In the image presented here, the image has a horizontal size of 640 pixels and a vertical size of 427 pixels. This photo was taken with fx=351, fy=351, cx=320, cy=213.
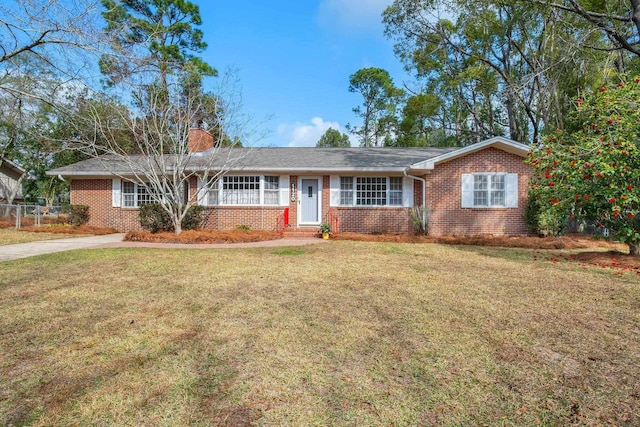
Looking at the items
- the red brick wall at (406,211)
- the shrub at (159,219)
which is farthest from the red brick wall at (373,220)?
the shrub at (159,219)

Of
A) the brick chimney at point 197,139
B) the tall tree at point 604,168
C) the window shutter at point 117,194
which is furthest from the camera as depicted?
the brick chimney at point 197,139

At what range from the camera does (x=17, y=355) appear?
3062 millimetres

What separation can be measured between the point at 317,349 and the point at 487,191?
12.2 meters

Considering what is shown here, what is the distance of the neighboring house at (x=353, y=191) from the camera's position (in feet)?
43.5

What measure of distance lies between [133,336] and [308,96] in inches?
789

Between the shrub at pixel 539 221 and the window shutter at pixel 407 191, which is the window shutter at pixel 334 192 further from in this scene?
the shrub at pixel 539 221

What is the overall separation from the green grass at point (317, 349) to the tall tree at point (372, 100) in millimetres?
36903

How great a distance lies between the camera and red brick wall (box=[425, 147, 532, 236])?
13.3 metres

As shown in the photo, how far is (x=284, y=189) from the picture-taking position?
14336mm

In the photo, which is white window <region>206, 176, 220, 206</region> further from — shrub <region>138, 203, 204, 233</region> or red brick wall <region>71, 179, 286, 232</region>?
shrub <region>138, 203, 204, 233</region>

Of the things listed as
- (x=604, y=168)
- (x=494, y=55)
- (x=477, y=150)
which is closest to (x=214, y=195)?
(x=477, y=150)

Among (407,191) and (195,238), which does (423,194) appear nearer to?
(407,191)

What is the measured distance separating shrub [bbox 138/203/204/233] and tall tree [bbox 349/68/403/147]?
3050cm

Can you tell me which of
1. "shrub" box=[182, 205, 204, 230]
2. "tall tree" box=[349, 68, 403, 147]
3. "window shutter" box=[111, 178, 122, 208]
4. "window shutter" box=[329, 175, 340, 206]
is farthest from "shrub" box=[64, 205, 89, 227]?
"tall tree" box=[349, 68, 403, 147]
